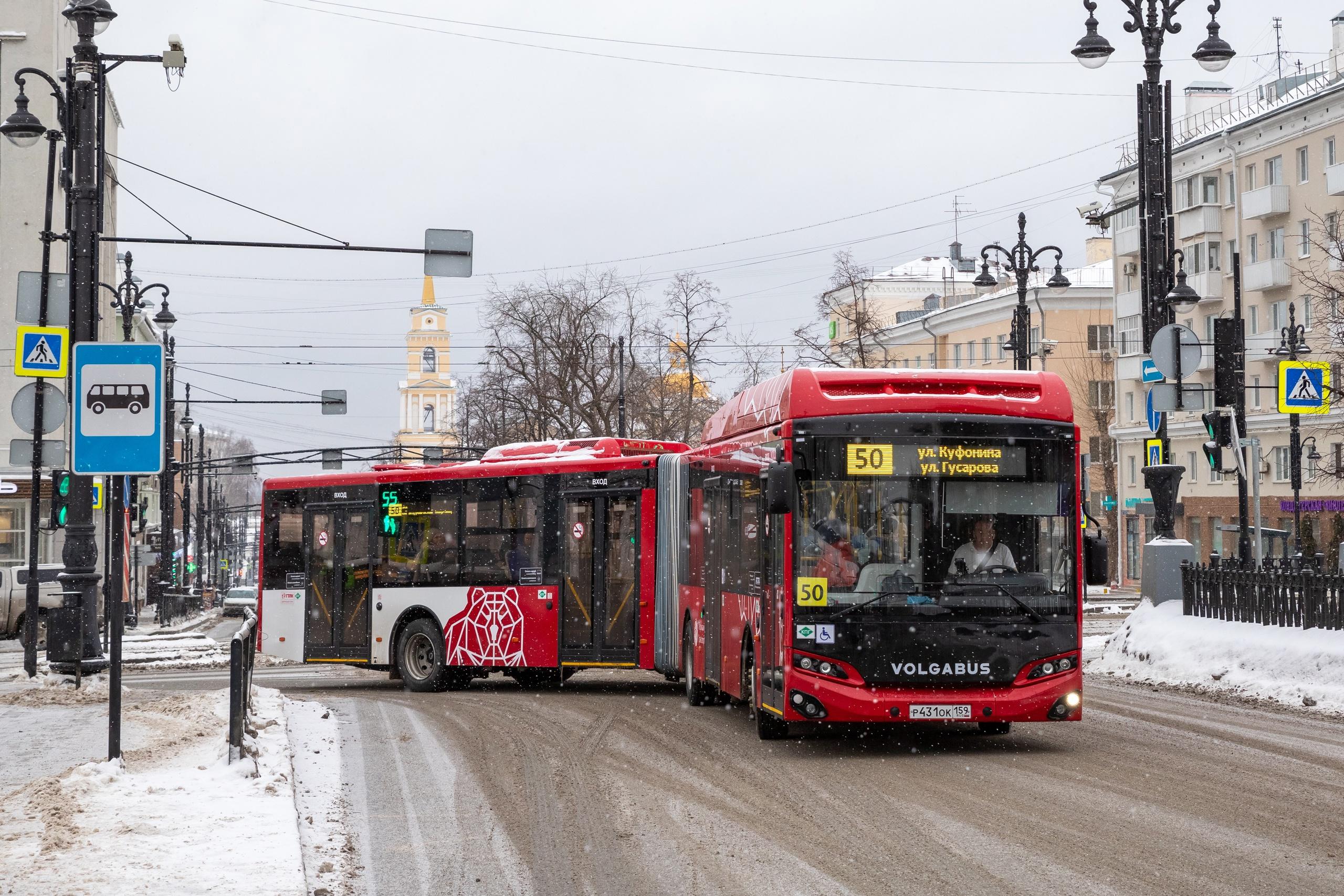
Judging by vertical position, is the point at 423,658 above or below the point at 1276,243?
below

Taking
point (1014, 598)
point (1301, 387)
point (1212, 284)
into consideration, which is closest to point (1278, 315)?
point (1212, 284)

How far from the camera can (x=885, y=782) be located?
1109 cm

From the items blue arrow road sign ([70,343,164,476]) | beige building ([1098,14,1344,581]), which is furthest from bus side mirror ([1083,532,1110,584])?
beige building ([1098,14,1344,581])

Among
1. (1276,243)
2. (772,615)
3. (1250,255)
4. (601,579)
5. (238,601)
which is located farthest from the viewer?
(238,601)

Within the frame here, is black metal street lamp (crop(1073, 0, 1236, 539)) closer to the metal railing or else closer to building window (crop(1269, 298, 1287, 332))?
the metal railing

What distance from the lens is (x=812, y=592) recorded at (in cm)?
1260

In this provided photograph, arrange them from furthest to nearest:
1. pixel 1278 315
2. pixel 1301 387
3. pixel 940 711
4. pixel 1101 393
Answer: pixel 1101 393 < pixel 1278 315 < pixel 1301 387 < pixel 940 711

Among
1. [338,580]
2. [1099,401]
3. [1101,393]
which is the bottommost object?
[338,580]

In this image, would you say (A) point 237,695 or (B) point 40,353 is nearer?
(A) point 237,695

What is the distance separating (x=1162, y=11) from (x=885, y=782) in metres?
15.1

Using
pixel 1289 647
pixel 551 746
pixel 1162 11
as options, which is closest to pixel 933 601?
pixel 551 746

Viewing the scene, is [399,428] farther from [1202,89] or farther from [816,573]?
[816,573]

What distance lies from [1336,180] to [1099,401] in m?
21.0

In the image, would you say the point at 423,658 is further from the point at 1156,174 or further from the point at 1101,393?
the point at 1101,393
